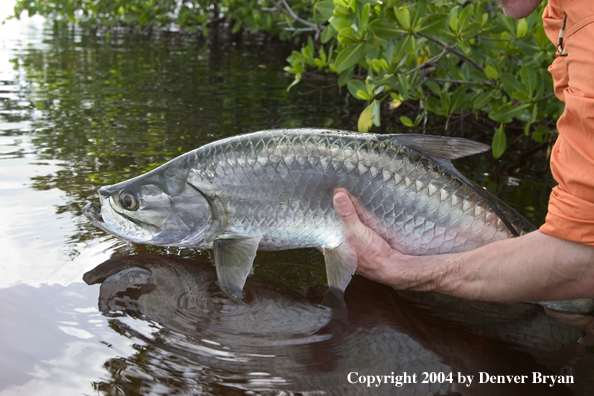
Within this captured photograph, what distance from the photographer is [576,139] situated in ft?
7.36

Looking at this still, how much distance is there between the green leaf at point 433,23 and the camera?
4.59 metres

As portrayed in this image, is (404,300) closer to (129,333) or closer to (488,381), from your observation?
(488,381)

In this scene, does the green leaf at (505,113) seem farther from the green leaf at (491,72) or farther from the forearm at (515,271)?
the forearm at (515,271)

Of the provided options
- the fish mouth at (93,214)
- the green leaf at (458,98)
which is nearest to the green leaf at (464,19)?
the green leaf at (458,98)

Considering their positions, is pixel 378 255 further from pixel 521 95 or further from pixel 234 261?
pixel 521 95

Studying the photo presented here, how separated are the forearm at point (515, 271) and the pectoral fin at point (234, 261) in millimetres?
707

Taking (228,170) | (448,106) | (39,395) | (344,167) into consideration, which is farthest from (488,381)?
(448,106)

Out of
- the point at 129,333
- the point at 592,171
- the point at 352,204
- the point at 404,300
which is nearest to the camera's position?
the point at 592,171

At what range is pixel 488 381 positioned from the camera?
2535 millimetres

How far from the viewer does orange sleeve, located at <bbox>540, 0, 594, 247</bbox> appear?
215cm

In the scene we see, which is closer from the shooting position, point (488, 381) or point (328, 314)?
point (488, 381)

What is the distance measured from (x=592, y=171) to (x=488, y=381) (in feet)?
3.12

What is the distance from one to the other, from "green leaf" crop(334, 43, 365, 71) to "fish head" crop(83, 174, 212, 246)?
2.16m

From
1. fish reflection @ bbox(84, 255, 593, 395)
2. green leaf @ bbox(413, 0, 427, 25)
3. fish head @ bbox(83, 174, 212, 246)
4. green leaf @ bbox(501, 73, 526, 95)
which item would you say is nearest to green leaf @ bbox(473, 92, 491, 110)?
green leaf @ bbox(501, 73, 526, 95)
